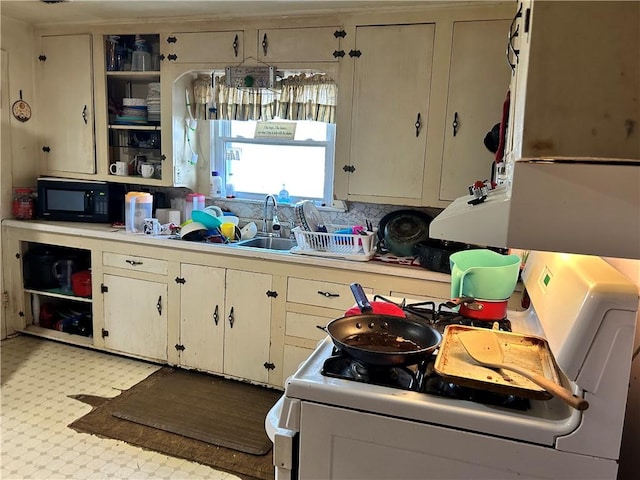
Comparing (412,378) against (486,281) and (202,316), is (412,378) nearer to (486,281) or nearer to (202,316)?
(486,281)

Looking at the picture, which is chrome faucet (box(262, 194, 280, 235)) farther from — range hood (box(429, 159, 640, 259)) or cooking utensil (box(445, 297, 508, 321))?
range hood (box(429, 159, 640, 259))

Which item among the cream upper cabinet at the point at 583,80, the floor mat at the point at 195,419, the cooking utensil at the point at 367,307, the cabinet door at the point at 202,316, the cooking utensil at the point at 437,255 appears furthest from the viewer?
the cabinet door at the point at 202,316

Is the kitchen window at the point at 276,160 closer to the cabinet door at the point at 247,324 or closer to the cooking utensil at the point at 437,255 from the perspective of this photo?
the cabinet door at the point at 247,324

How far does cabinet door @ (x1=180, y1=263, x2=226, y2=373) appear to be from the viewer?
3116mm

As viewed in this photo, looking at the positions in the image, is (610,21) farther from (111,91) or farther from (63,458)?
(111,91)

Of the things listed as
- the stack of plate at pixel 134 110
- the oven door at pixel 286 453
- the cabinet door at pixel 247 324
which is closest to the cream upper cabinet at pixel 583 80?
the oven door at pixel 286 453

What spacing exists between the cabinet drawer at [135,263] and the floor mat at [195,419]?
0.69m

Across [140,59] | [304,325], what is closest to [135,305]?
[304,325]

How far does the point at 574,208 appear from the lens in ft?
3.53

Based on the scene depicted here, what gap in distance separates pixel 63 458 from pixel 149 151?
2262 mm

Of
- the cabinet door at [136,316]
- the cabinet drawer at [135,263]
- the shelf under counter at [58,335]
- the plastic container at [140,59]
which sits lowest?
the shelf under counter at [58,335]

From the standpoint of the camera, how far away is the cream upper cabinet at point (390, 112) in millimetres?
2809

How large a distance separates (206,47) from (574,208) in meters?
2.75

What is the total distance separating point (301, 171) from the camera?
3580 millimetres
